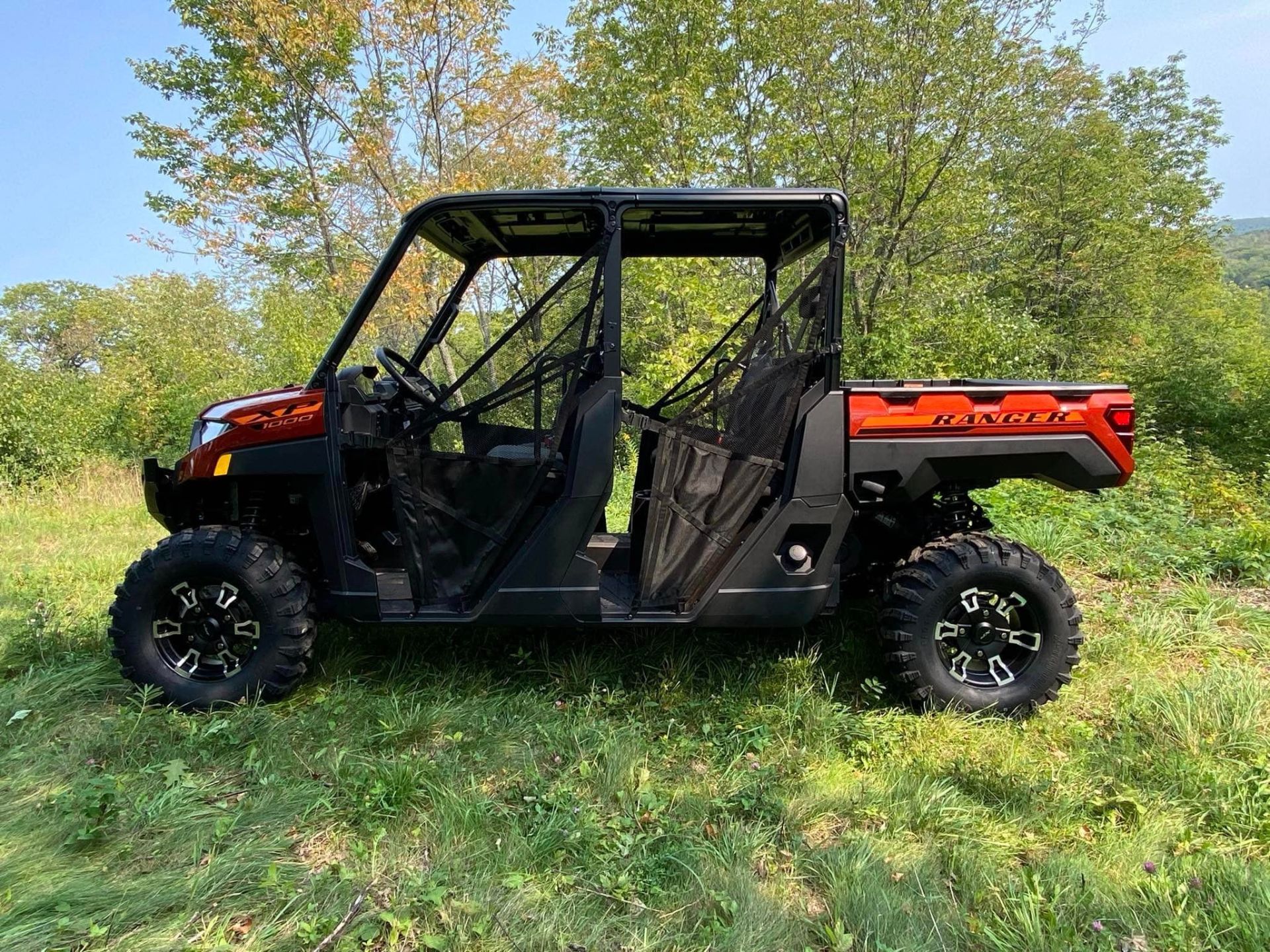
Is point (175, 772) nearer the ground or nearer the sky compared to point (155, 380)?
nearer the ground

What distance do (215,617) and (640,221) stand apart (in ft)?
8.48

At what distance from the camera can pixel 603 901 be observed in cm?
181

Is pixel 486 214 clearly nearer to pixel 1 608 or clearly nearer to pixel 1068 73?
pixel 1 608

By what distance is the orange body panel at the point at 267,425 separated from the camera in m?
2.70

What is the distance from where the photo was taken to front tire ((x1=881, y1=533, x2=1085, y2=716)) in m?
2.73

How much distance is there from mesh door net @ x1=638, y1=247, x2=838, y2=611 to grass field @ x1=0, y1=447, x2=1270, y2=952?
→ 62 centimetres

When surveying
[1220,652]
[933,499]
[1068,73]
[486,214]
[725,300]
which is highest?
[1068,73]

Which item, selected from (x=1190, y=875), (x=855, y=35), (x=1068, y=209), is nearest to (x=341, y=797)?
(x=1190, y=875)

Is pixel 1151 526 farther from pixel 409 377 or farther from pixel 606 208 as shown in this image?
pixel 409 377

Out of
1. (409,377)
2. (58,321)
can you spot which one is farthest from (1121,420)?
(58,321)

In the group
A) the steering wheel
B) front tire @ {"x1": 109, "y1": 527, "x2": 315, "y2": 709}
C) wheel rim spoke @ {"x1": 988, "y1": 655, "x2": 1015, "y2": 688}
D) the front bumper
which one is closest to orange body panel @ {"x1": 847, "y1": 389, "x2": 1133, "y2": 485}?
wheel rim spoke @ {"x1": 988, "y1": 655, "x2": 1015, "y2": 688}

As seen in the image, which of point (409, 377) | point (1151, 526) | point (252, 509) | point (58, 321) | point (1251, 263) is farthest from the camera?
point (1251, 263)

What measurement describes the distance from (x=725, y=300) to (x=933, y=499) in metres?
5.69

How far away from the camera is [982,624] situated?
2791 mm
